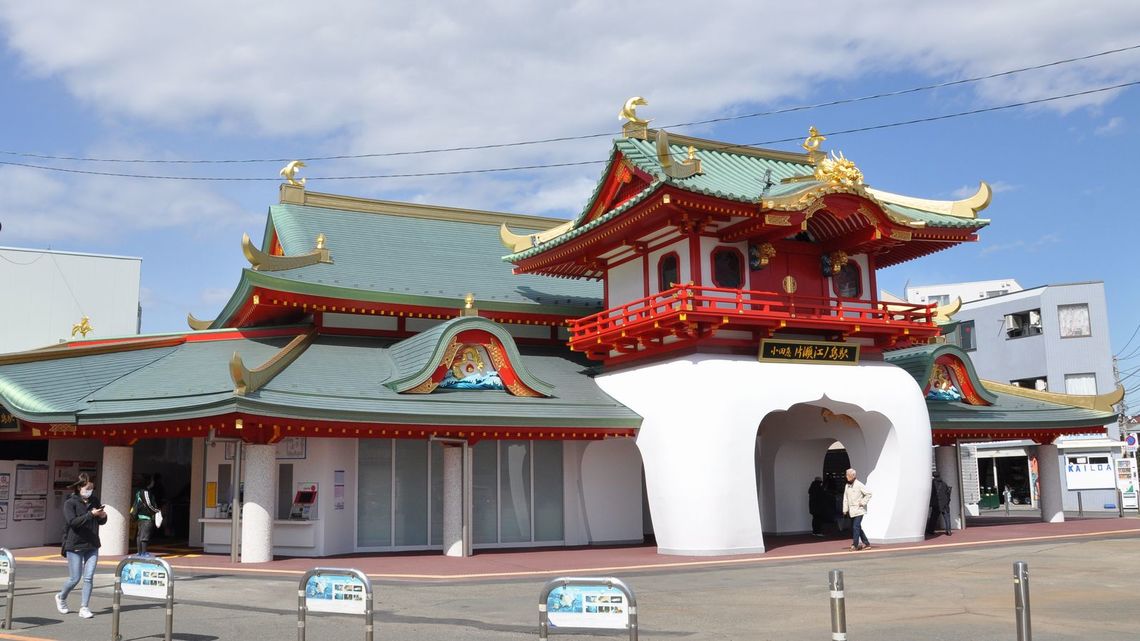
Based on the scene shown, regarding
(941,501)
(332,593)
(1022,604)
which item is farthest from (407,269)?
(1022,604)

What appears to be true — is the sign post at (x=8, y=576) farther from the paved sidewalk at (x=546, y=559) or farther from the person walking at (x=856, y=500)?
the person walking at (x=856, y=500)

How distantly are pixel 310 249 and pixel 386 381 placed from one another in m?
6.63

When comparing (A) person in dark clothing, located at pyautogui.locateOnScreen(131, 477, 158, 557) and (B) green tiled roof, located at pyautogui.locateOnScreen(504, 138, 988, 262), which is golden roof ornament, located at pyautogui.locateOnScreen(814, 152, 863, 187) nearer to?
(B) green tiled roof, located at pyautogui.locateOnScreen(504, 138, 988, 262)

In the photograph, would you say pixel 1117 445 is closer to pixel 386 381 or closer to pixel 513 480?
pixel 513 480

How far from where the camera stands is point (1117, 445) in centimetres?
4575

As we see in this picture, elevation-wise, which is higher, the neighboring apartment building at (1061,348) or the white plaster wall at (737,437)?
the neighboring apartment building at (1061,348)

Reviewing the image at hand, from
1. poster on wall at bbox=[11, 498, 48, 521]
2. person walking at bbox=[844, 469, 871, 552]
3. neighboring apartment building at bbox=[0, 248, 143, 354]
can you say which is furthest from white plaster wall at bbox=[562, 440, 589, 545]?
neighboring apartment building at bbox=[0, 248, 143, 354]

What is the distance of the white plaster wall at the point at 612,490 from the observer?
80.5 feet

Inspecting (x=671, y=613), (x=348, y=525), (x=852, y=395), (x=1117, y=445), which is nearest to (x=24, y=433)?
(x=348, y=525)

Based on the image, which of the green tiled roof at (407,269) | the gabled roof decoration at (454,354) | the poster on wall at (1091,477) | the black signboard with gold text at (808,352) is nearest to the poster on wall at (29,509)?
the green tiled roof at (407,269)

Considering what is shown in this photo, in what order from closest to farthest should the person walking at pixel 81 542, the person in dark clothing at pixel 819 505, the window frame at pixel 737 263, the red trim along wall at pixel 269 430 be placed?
the person walking at pixel 81 542, the red trim along wall at pixel 269 430, the window frame at pixel 737 263, the person in dark clothing at pixel 819 505

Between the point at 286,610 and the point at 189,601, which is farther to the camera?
the point at 189,601

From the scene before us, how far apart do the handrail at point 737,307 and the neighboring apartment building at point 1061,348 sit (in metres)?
23.8

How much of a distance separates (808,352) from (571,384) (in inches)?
234
